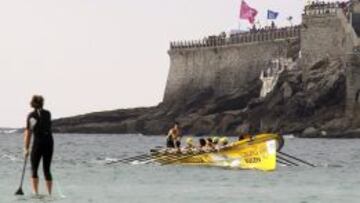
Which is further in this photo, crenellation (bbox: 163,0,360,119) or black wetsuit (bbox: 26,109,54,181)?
crenellation (bbox: 163,0,360,119)

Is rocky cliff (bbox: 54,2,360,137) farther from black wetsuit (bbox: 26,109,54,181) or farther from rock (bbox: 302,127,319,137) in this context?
black wetsuit (bbox: 26,109,54,181)

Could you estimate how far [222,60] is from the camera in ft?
408

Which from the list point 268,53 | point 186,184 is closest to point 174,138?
point 186,184

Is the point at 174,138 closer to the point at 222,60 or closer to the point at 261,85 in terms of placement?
the point at 261,85

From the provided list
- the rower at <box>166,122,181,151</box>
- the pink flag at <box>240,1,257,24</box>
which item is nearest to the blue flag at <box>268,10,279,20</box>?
the pink flag at <box>240,1,257,24</box>

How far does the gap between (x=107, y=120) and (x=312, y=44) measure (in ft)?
113

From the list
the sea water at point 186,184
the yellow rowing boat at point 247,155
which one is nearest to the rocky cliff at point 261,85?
the sea water at point 186,184

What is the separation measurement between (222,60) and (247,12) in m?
11.2

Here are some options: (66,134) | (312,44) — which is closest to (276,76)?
(312,44)

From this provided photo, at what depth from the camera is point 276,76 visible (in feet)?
363

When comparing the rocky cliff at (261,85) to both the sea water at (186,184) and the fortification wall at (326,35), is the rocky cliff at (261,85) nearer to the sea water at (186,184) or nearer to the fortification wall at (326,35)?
the fortification wall at (326,35)

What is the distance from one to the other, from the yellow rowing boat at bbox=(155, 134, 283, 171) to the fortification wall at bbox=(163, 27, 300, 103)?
2836 inches

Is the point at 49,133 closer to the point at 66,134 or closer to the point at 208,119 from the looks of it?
the point at 208,119

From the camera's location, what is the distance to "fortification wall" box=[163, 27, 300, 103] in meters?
118
